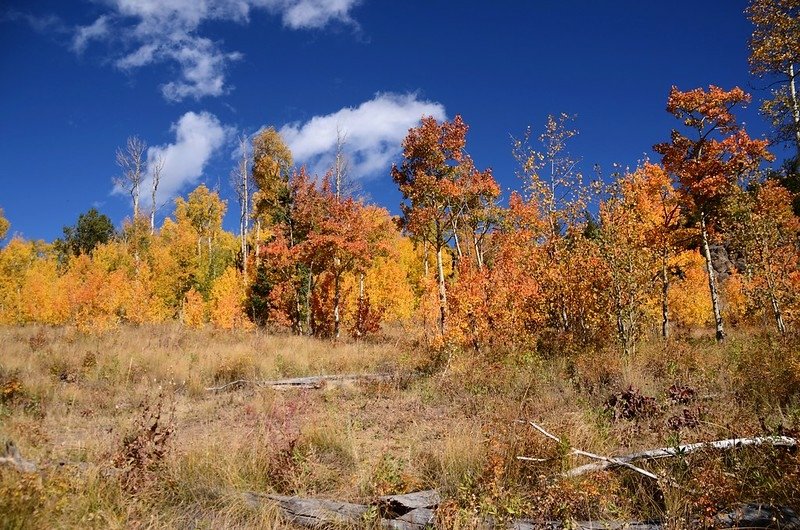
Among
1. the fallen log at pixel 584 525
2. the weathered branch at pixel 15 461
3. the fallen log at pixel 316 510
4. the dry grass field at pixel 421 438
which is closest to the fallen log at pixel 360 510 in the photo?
the fallen log at pixel 316 510

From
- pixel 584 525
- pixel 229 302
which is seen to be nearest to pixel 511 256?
pixel 584 525

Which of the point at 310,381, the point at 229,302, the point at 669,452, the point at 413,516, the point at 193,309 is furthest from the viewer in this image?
the point at 193,309

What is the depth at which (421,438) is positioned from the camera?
6230 millimetres

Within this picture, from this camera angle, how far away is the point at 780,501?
3.53 m

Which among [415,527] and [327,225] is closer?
[415,527]

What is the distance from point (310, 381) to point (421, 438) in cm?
578

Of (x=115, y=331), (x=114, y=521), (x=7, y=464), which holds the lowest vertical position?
(x=114, y=521)

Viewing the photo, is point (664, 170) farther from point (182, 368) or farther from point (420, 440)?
point (182, 368)

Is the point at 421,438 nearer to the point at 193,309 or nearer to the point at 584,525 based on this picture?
the point at 584,525

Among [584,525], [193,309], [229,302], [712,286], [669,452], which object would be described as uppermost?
[229,302]

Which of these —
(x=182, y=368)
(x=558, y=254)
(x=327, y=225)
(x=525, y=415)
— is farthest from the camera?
(x=327, y=225)

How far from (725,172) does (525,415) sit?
15452mm

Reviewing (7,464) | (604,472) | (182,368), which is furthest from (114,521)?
(182,368)

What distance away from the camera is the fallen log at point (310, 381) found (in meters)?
10.6
